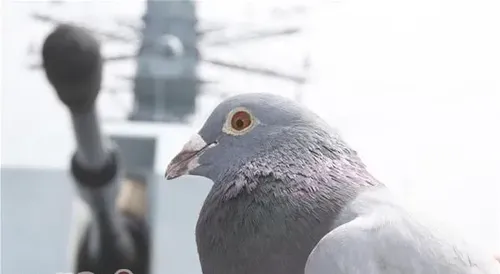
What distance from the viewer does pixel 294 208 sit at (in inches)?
49.3

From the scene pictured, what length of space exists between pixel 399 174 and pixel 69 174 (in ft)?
3.19

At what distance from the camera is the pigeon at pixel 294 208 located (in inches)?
45.3

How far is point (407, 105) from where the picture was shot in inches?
84.4

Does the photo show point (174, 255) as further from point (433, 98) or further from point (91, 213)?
point (433, 98)

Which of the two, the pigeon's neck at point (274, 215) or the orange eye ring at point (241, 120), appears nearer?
the pigeon's neck at point (274, 215)

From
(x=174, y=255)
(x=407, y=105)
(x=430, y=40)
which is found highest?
(x=430, y=40)

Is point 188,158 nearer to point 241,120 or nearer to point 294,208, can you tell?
point 241,120

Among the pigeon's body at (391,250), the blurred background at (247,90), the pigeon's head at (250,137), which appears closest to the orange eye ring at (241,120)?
the pigeon's head at (250,137)

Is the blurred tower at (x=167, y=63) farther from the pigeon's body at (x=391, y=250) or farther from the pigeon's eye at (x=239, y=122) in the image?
the pigeon's body at (x=391, y=250)

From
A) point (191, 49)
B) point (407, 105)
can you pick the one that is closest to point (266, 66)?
point (191, 49)

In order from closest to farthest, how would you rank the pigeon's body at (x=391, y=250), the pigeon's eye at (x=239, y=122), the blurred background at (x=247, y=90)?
1. the pigeon's body at (x=391, y=250)
2. the pigeon's eye at (x=239, y=122)
3. the blurred background at (x=247, y=90)

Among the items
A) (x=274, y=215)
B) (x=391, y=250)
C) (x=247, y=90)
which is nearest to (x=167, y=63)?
(x=247, y=90)

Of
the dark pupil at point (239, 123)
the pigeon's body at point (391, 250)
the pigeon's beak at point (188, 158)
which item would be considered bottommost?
the pigeon's body at point (391, 250)

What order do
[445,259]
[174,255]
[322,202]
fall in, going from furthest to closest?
[174,255] < [322,202] < [445,259]
